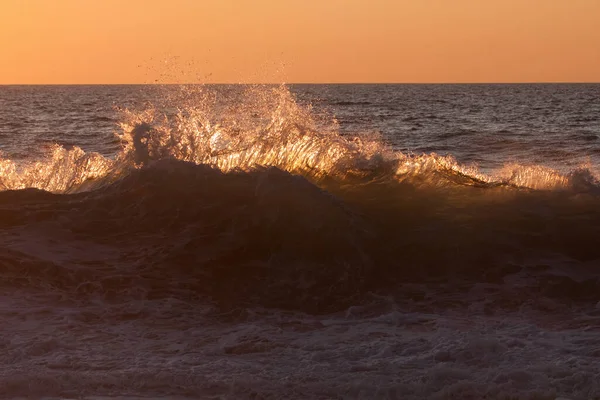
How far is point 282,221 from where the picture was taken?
8.04m

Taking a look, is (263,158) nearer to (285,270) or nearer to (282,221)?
(282,221)

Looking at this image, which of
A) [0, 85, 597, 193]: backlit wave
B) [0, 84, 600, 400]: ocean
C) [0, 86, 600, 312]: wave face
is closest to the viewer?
[0, 84, 600, 400]: ocean

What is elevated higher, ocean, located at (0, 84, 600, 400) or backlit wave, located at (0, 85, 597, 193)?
backlit wave, located at (0, 85, 597, 193)

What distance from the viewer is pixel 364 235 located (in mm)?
7941

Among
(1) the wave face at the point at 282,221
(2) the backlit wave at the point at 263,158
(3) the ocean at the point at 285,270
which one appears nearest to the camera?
(3) the ocean at the point at 285,270

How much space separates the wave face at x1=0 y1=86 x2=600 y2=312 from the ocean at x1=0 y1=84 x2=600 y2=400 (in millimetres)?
25

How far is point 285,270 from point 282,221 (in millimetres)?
913

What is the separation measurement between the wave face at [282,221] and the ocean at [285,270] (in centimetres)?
3

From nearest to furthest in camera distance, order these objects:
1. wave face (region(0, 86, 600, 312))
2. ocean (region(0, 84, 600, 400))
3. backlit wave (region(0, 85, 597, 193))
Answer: ocean (region(0, 84, 600, 400)) → wave face (region(0, 86, 600, 312)) → backlit wave (region(0, 85, 597, 193))

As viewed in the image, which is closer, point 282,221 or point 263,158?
point 282,221

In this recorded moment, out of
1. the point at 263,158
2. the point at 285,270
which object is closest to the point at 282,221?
the point at 285,270

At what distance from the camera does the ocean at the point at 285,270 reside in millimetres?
4676

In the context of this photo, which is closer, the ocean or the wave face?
the ocean

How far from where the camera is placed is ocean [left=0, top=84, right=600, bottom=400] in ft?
15.3
